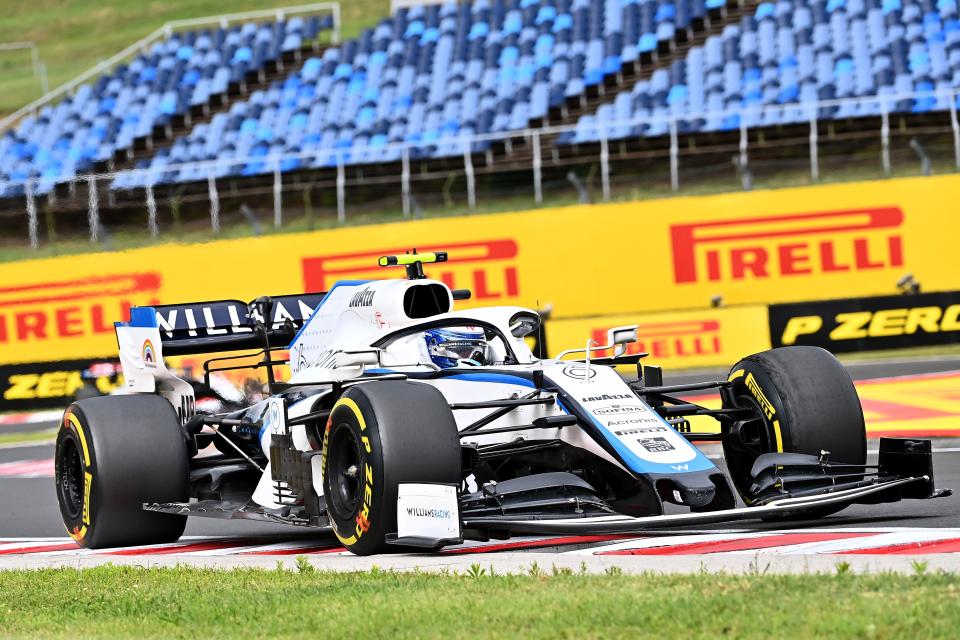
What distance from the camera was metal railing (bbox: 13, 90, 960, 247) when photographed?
24328 mm

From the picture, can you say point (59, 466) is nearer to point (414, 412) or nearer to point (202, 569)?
point (202, 569)

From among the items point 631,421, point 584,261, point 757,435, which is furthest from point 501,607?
point 584,261

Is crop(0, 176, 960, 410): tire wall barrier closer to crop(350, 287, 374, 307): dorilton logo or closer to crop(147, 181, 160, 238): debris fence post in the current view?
crop(147, 181, 160, 238): debris fence post

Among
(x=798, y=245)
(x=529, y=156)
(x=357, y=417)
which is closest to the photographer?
(x=357, y=417)

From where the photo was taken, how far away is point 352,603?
6.55m

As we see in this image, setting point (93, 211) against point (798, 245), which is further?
point (93, 211)

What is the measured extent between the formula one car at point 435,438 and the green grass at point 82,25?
122 ft

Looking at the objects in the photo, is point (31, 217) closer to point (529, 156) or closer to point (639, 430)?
point (529, 156)

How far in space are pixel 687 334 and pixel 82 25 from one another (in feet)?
121

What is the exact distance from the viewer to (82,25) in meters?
53.6

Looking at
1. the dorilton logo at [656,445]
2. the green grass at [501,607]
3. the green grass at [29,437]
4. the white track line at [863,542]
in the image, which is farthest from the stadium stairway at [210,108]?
the white track line at [863,542]

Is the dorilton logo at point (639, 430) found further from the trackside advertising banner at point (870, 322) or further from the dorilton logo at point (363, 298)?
the trackside advertising banner at point (870, 322)

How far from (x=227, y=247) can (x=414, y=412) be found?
16940 mm

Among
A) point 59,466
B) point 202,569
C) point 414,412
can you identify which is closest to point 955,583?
point 414,412
